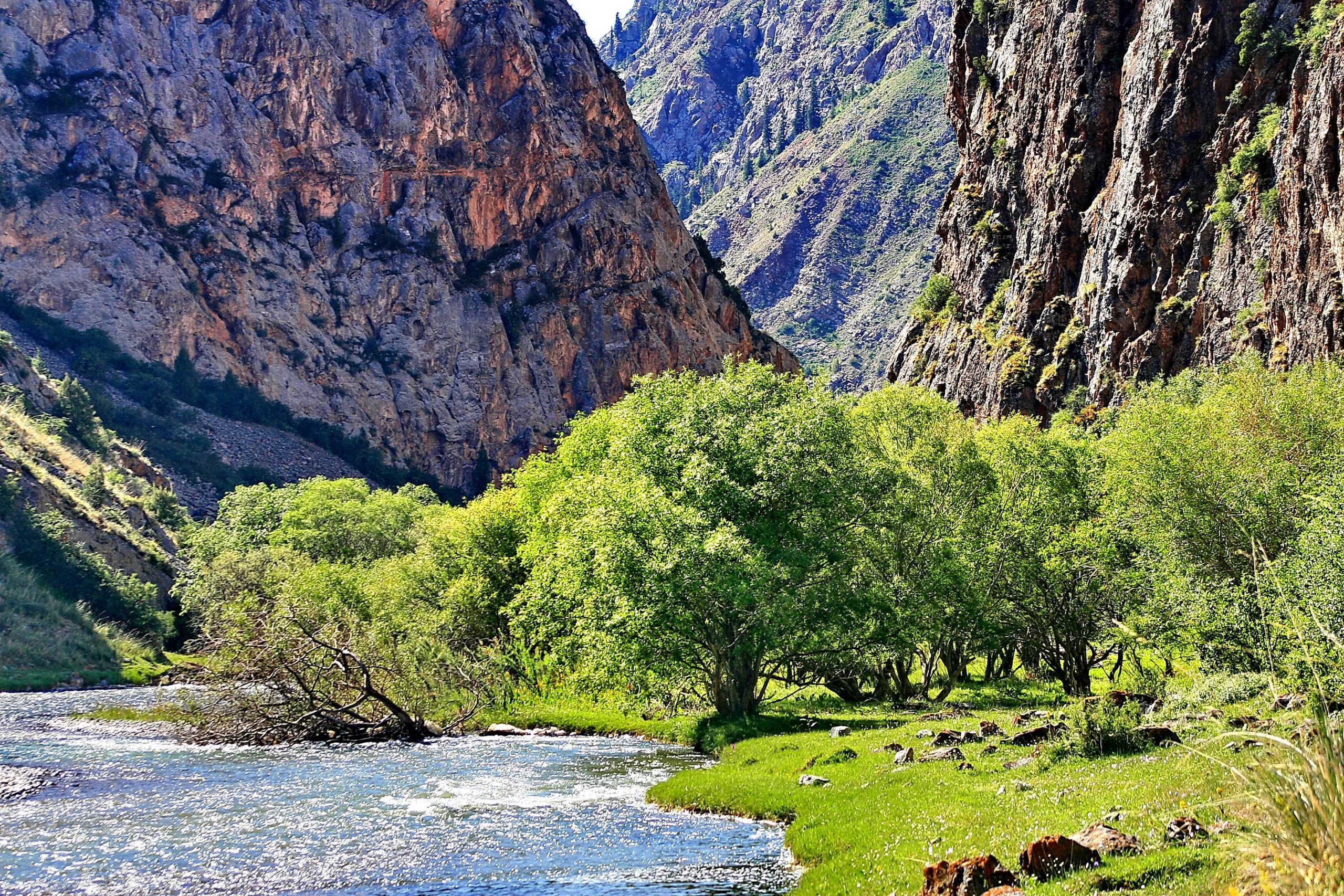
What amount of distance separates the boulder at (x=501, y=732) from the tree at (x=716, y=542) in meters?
4.77

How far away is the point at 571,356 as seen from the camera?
19900 centimetres

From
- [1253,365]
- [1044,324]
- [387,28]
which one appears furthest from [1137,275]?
[387,28]

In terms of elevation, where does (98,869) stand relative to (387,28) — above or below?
below

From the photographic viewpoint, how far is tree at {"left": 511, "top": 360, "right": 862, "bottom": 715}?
35031 millimetres

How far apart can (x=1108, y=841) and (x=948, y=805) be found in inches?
249

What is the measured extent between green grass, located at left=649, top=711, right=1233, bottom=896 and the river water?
1098 millimetres

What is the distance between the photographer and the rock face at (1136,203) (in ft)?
233

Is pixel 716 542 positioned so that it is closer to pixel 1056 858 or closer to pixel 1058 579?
pixel 1058 579

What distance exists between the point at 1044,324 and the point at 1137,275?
14017mm

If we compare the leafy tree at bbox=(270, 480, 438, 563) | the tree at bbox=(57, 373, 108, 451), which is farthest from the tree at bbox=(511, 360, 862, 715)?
the tree at bbox=(57, 373, 108, 451)

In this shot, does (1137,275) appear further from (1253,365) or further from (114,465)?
(114,465)

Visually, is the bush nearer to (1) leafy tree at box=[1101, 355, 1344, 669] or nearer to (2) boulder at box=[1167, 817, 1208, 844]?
(1) leafy tree at box=[1101, 355, 1344, 669]

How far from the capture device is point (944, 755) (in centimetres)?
2502

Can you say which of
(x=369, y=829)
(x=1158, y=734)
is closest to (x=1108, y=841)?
(x=1158, y=734)
